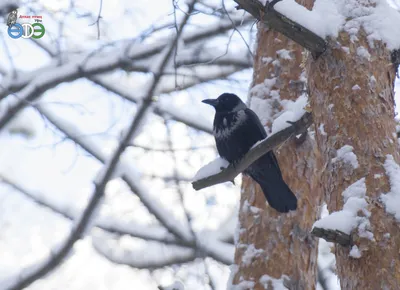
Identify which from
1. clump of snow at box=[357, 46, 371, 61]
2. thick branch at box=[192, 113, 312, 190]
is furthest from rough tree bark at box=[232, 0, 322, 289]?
clump of snow at box=[357, 46, 371, 61]

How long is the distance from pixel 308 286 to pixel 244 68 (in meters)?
3.15

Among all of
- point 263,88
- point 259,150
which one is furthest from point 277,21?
point 263,88

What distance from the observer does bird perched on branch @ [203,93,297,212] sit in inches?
145

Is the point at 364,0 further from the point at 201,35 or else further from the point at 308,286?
the point at 201,35

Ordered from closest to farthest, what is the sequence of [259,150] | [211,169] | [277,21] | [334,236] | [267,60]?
1. [334,236]
2. [277,21]
3. [259,150]
4. [211,169]
5. [267,60]

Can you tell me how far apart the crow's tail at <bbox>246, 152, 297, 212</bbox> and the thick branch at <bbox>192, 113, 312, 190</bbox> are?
0.68m

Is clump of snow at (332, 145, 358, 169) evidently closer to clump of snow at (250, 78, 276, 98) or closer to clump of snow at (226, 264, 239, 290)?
clump of snow at (226, 264, 239, 290)

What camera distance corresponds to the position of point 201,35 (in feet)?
20.3

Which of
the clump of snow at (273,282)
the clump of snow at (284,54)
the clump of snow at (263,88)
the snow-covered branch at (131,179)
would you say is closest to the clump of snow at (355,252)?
the clump of snow at (273,282)

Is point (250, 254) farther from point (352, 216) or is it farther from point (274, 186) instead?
point (352, 216)

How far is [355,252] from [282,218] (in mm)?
1612

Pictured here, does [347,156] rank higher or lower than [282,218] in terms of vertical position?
lower

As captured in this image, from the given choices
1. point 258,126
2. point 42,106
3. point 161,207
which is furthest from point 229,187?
point 258,126

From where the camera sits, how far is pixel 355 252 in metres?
2.15
